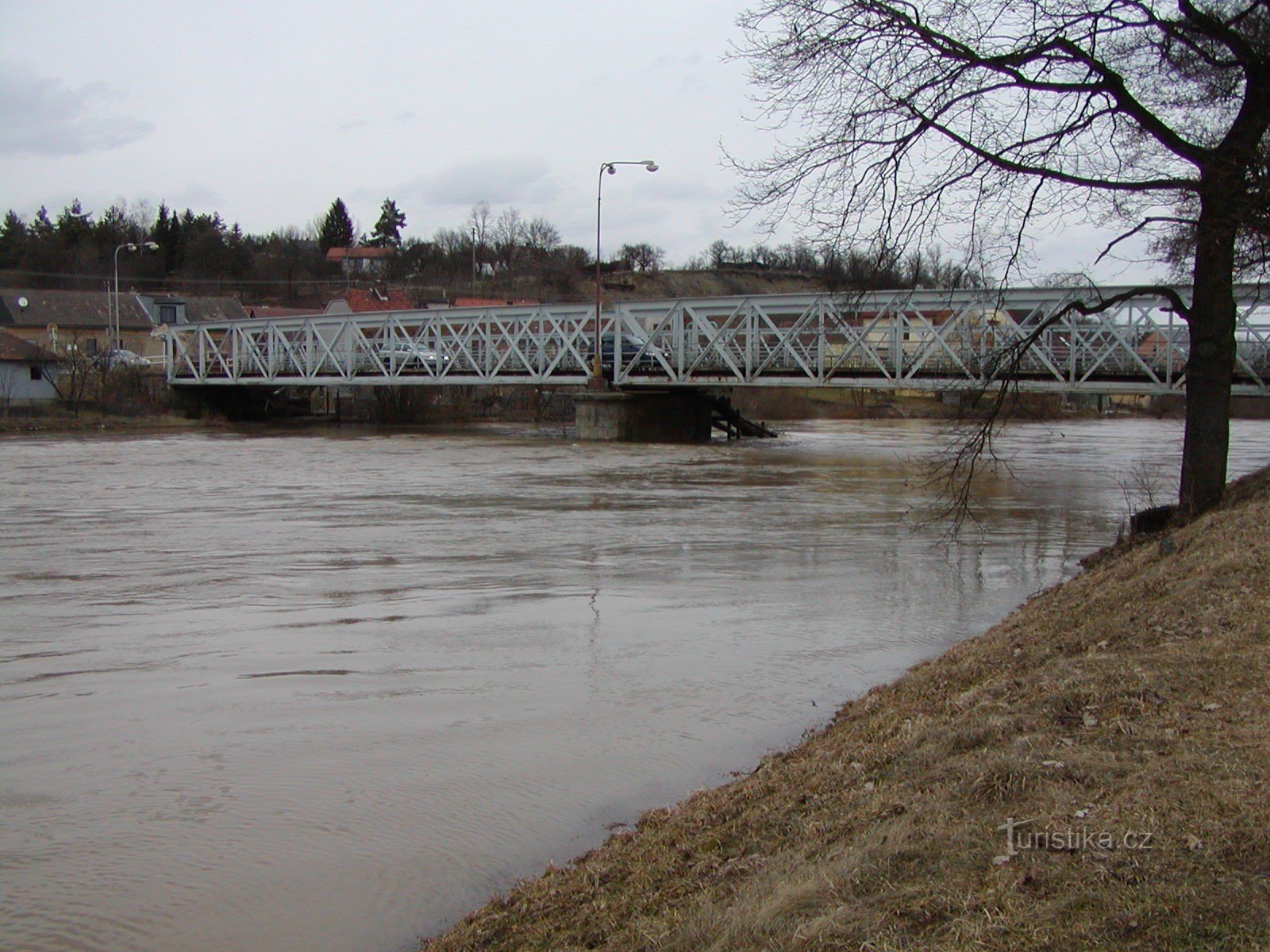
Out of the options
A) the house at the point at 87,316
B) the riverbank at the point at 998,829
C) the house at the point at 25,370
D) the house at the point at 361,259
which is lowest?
the riverbank at the point at 998,829

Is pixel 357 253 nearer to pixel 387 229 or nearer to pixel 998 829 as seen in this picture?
A: pixel 387 229

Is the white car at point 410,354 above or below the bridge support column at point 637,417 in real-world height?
above

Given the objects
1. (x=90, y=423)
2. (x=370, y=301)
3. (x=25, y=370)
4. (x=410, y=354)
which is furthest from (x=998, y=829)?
(x=370, y=301)

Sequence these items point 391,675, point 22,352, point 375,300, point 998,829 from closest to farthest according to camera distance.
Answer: point 998,829 < point 391,675 < point 22,352 < point 375,300

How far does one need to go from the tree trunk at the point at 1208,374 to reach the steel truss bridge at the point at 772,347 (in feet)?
29.7

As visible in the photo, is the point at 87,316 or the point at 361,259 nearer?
the point at 87,316

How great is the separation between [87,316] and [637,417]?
2563 inches

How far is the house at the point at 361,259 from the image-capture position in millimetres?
160250

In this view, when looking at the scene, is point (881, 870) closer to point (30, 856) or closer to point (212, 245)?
point (30, 856)

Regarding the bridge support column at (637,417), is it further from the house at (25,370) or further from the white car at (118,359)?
the house at (25,370)

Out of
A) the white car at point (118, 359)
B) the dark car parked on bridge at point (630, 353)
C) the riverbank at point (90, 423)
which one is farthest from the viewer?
the white car at point (118, 359)

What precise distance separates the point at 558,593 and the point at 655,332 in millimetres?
39209

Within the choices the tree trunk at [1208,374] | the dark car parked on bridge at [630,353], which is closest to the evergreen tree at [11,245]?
the dark car parked on bridge at [630,353]

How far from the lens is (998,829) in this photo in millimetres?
4758
